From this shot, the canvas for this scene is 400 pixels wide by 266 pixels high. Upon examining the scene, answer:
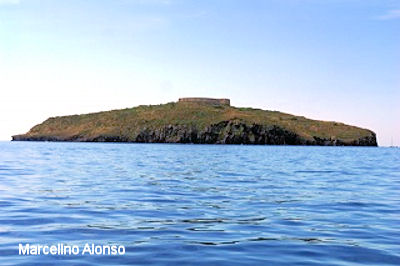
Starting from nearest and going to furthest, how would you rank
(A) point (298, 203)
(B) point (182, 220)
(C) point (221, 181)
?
(B) point (182, 220), (A) point (298, 203), (C) point (221, 181)

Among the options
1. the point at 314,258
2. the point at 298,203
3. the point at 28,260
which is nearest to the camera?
Answer: the point at 28,260

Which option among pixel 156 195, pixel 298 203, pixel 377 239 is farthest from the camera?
pixel 156 195

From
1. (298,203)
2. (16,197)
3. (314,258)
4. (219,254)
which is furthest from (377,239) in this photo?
(16,197)

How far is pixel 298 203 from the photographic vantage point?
22953mm

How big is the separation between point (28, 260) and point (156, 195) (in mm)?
13996

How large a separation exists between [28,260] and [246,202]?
510 inches

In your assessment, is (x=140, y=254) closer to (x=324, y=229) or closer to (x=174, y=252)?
(x=174, y=252)

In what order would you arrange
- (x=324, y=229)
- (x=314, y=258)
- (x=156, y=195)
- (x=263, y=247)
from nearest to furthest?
(x=314, y=258)
(x=263, y=247)
(x=324, y=229)
(x=156, y=195)

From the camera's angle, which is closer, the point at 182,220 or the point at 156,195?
the point at 182,220

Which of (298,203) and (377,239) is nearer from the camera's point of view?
(377,239)

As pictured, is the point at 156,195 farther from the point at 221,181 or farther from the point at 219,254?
the point at 219,254

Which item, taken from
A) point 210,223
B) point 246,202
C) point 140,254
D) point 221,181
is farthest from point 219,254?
point 221,181

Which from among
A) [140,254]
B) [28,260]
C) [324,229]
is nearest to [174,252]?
[140,254]

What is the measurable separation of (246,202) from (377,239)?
28.5 feet
